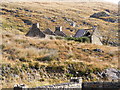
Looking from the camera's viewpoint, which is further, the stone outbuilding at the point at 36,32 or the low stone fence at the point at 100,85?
the stone outbuilding at the point at 36,32

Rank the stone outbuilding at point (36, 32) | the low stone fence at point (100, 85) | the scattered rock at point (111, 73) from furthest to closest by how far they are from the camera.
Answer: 1. the stone outbuilding at point (36, 32)
2. the scattered rock at point (111, 73)
3. the low stone fence at point (100, 85)

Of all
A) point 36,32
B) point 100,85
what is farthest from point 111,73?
point 36,32

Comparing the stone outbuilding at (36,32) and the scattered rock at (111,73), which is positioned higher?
the scattered rock at (111,73)

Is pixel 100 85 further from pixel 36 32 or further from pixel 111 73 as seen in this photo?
pixel 36 32

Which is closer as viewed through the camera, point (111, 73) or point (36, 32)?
point (111, 73)

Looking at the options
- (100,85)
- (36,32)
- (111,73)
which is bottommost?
(36,32)

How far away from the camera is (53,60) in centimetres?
2542

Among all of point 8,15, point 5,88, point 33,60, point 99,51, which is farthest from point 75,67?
point 8,15

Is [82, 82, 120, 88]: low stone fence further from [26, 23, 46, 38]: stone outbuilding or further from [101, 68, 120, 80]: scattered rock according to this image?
[26, 23, 46, 38]: stone outbuilding

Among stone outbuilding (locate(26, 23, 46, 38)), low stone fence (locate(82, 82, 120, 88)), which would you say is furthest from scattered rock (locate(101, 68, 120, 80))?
stone outbuilding (locate(26, 23, 46, 38))

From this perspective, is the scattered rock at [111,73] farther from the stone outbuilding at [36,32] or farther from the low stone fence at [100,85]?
the stone outbuilding at [36,32]

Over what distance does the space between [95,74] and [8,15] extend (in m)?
90.6

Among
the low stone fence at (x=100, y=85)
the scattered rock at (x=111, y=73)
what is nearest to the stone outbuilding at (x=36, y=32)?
the scattered rock at (x=111, y=73)

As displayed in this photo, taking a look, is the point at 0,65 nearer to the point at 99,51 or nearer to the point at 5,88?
the point at 5,88
